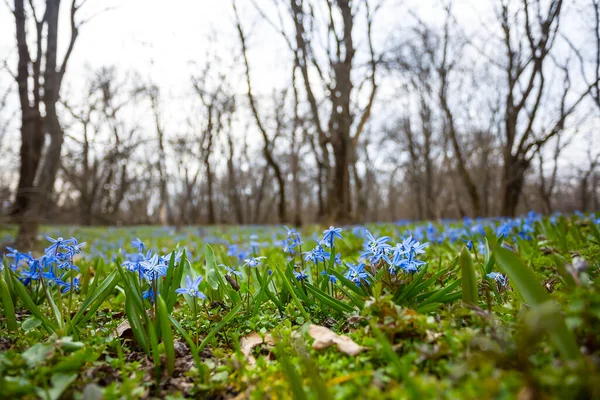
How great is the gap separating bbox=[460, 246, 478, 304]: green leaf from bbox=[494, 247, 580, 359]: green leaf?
163 mm

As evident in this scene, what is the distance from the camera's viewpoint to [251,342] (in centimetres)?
171

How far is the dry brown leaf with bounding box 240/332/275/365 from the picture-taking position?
1.60 m

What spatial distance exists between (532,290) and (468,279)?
32cm

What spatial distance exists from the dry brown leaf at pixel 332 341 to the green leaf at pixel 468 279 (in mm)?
569

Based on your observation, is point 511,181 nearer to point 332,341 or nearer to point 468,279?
point 468,279

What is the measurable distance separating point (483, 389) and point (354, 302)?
938 mm

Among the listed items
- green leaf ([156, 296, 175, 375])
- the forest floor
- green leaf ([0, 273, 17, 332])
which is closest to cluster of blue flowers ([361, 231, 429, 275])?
the forest floor

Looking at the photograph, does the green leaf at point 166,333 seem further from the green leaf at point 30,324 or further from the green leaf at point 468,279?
the green leaf at point 468,279

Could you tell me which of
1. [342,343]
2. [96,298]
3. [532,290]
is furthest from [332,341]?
[96,298]

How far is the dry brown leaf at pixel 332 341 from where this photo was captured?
1401 mm

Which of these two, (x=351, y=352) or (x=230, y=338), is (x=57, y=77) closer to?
(x=230, y=338)

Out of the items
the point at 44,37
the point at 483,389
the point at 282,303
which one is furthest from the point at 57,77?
the point at 483,389

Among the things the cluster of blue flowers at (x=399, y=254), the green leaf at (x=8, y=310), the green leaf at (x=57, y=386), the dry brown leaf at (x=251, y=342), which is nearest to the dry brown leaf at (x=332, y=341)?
the dry brown leaf at (x=251, y=342)

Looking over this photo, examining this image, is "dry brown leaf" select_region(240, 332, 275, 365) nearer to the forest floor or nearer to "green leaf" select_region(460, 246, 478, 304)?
the forest floor
